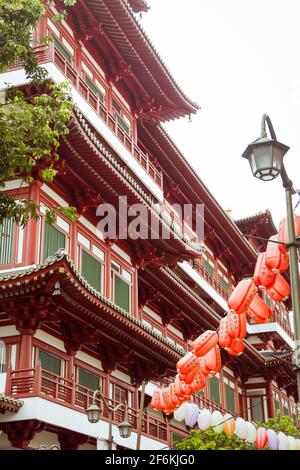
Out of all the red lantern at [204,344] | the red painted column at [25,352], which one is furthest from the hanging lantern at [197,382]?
the red painted column at [25,352]

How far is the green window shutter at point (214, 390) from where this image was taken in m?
31.7

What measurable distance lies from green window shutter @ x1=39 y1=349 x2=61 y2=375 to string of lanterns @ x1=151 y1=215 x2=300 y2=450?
8.55 feet

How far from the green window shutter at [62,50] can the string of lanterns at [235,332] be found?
34.4 feet

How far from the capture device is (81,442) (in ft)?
60.8

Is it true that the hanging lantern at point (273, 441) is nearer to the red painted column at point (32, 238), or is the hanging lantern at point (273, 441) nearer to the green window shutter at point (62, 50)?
the red painted column at point (32, 238)

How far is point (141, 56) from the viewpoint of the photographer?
25.3 m

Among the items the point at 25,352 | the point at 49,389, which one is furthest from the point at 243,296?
the point at 25,352

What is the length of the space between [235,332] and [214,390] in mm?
20129

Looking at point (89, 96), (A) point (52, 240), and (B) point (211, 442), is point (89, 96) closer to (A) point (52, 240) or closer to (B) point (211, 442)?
(A) point (52, 240)

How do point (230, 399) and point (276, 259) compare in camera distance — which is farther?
point (230, 399)

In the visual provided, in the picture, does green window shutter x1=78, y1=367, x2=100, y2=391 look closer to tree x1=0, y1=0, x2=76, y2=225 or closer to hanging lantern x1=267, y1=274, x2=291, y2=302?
tree x1=0, y1=0, x2=76, y2=225

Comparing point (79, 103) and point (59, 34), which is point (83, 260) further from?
point (59, 34)

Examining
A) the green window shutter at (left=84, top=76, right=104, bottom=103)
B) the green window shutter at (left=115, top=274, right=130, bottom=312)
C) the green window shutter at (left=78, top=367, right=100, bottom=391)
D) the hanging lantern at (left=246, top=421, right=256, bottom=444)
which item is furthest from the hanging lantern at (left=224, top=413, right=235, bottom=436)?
the green window shutter at (left=84, top=76, right=104, bottom=103)

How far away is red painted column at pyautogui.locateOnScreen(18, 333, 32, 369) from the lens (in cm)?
1697
